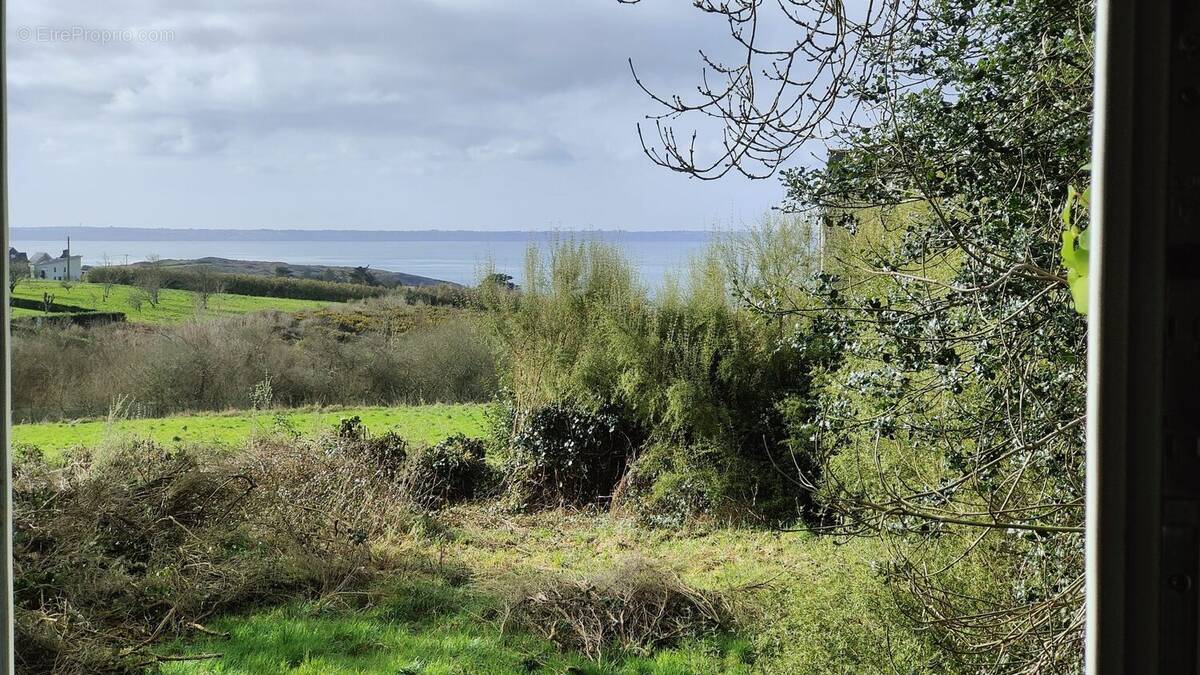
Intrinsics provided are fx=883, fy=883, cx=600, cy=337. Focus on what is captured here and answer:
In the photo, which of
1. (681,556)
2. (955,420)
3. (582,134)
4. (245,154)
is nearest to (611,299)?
(582,134)

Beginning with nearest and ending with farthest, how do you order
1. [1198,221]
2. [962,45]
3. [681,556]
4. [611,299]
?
[1198,221], [962,45], [681,556], [611,299]

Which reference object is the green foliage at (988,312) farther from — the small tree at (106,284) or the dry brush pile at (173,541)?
the small tree at (106,284)

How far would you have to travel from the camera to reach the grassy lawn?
2801mm

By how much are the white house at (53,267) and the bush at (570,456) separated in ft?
10.7

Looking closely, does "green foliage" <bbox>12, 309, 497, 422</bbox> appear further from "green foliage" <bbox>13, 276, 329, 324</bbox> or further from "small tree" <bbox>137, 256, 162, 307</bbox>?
"small tree" <bbox>137, 256, 162, 307</bbox>

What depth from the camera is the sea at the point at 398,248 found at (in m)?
6.14

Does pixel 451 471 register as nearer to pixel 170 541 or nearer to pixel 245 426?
pixel 245 426

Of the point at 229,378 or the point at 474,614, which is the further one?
the point at 229,378

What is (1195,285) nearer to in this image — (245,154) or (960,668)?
(960,668)

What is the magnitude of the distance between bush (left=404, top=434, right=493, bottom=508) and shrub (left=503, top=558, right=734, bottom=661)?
167cm

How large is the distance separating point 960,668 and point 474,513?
361 cm

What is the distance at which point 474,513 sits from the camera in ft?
18.4

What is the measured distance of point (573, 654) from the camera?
3.70 m

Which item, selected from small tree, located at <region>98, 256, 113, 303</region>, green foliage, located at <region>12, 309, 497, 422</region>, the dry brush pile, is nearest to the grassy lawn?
the dry brush pile
